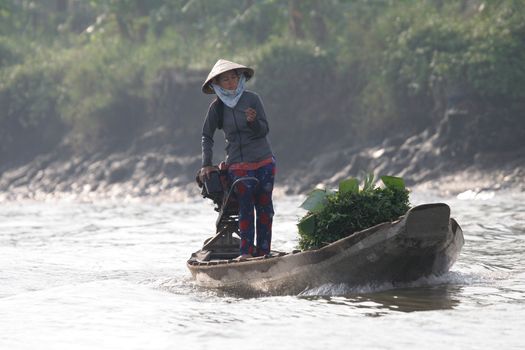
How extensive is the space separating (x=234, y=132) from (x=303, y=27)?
21910 millimetres

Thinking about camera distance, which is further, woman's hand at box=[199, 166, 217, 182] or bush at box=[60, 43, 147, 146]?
bush at box=[60, 43, 147, 146]

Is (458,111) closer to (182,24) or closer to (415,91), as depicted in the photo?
(415,91)

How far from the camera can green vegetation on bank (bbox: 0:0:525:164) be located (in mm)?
25453

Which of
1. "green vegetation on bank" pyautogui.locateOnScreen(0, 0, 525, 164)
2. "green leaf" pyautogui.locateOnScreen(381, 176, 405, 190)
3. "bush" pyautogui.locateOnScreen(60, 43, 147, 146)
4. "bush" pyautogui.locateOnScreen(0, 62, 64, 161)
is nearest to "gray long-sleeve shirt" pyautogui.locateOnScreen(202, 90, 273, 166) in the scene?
"green leaf" pyautogui.locateOnScreen(381, 176, 405, 190)

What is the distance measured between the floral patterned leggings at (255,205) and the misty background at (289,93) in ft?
43.9

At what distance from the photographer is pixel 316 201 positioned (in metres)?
9.57

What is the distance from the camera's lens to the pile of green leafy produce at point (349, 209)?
30.9ft

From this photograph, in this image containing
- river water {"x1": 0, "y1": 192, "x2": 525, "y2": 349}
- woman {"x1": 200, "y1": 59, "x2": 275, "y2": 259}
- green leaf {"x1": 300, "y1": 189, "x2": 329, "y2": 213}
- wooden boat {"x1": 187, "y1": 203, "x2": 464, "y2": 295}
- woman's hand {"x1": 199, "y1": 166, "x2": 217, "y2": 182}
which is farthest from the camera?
woman's hand {"x1": 199, "y1": 166, "x2": 217, "y2": 182}

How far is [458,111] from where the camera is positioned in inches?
984

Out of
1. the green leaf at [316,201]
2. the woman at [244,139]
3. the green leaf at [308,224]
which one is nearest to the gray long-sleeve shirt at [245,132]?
the woman at [244,139]

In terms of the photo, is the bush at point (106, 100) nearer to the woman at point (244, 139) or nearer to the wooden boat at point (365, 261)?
the woman at point (244, 139)

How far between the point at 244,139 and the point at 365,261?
1.75 m

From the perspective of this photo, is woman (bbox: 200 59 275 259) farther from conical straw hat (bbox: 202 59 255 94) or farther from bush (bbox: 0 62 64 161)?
bush (bbox: 0 62 64 161)

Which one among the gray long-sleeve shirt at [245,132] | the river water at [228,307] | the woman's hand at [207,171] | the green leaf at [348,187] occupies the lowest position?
the river water at [228,307]
